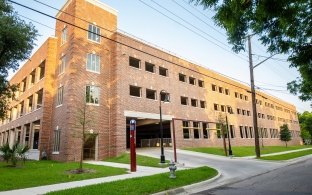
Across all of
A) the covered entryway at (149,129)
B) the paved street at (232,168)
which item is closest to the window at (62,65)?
the covered entryway at (149,129)

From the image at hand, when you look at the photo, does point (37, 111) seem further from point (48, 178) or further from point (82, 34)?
point (48, 178)

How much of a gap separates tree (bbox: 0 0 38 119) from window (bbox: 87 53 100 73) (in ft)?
17.0

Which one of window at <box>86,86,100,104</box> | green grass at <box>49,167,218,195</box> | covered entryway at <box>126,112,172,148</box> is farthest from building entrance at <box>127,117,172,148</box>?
green grass at <box>49,167,218,195</box>

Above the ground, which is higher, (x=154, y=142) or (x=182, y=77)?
A: (x=182, y=77)

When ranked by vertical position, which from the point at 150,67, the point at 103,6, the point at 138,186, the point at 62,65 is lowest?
the point at 138,186

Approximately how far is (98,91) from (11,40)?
8.59 meters

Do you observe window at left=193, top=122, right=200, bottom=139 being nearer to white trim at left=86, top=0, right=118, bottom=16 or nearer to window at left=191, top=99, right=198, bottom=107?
window at left=191, top=99, right=198, bottom=107

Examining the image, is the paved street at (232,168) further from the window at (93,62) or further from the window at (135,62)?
the window at (135,62)

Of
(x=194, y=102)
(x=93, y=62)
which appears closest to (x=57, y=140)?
(x=93, y=62)

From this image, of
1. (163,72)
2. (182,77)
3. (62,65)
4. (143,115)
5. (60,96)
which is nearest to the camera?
(60,96)

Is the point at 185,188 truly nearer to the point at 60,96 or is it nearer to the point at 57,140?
the point at 57,140

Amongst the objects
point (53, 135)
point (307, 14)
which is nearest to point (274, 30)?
point (307, 14)

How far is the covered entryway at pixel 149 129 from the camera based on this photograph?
93.2 feet

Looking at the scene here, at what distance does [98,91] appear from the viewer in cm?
2544
